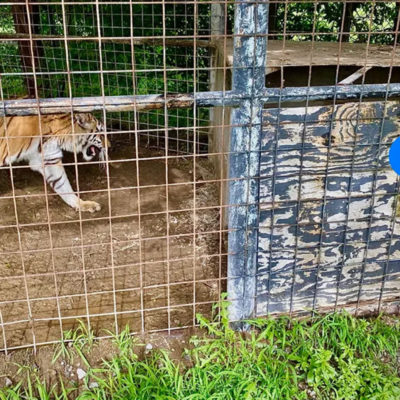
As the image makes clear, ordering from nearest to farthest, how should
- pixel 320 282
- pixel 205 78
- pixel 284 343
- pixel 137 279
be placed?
pixel 284 343 < pixel 320 282 < pixel 137 279 < pixel 205 78

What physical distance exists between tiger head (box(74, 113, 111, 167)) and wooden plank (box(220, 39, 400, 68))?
1363 millimetres

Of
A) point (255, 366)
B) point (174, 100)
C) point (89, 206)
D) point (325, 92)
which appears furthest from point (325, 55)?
point (89, 206)

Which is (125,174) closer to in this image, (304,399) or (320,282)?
(320,282)

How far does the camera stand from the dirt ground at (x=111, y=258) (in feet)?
9.50

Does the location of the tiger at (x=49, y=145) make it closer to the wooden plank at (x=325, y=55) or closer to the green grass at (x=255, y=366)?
the wooden plank at (x=325, y=55)

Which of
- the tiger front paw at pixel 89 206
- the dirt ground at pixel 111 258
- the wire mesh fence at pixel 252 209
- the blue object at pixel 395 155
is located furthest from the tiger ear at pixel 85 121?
the blue object at pixel 395 155

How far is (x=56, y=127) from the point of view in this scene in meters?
4.79

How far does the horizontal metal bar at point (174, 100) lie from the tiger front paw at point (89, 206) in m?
2.37

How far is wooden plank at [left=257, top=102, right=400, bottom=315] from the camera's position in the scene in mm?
2652

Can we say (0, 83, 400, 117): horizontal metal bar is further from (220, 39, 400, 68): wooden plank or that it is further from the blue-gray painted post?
(220, 39, 400, 68): wooden plank

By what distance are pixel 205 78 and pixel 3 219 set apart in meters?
3.00

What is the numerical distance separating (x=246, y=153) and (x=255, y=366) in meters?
1.05

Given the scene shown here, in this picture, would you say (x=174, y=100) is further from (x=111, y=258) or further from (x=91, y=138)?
(x=91, y=138)

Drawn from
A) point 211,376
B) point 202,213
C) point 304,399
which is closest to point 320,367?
point 304,399
